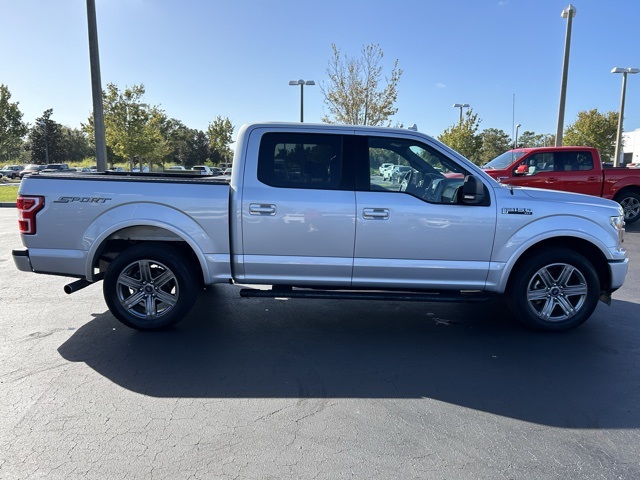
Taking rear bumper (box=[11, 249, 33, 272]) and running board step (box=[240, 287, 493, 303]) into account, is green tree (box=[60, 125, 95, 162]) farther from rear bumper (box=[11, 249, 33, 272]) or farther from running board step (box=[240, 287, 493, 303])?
running board step (box=[240, 287, 493, 303])

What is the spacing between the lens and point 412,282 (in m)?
4.46

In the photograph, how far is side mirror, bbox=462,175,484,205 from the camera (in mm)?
4180

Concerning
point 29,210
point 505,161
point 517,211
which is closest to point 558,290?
point 517,211

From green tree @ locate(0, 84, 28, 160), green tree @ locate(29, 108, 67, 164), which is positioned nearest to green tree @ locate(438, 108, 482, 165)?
green tree @ locate(0, 84, 28, 160)

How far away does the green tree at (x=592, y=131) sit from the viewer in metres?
39.9

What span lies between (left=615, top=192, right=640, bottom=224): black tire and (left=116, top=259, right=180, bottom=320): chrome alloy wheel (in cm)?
1218

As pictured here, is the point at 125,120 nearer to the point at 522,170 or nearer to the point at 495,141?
the point at 522,170

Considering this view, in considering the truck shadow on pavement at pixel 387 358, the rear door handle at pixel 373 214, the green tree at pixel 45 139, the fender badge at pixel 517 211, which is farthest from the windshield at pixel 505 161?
the green tree at pixel 45 139

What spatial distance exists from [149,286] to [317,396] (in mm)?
2202

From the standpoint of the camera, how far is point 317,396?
332 centimetres

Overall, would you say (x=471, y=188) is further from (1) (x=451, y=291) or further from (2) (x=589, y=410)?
Result: (2) (x=589, y=410)

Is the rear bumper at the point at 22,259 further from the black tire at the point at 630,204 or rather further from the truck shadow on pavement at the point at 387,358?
the black tire at the point at 630,204

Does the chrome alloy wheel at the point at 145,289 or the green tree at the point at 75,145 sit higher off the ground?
the green tree at the point at 75,145

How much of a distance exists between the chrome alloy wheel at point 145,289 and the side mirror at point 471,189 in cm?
299
